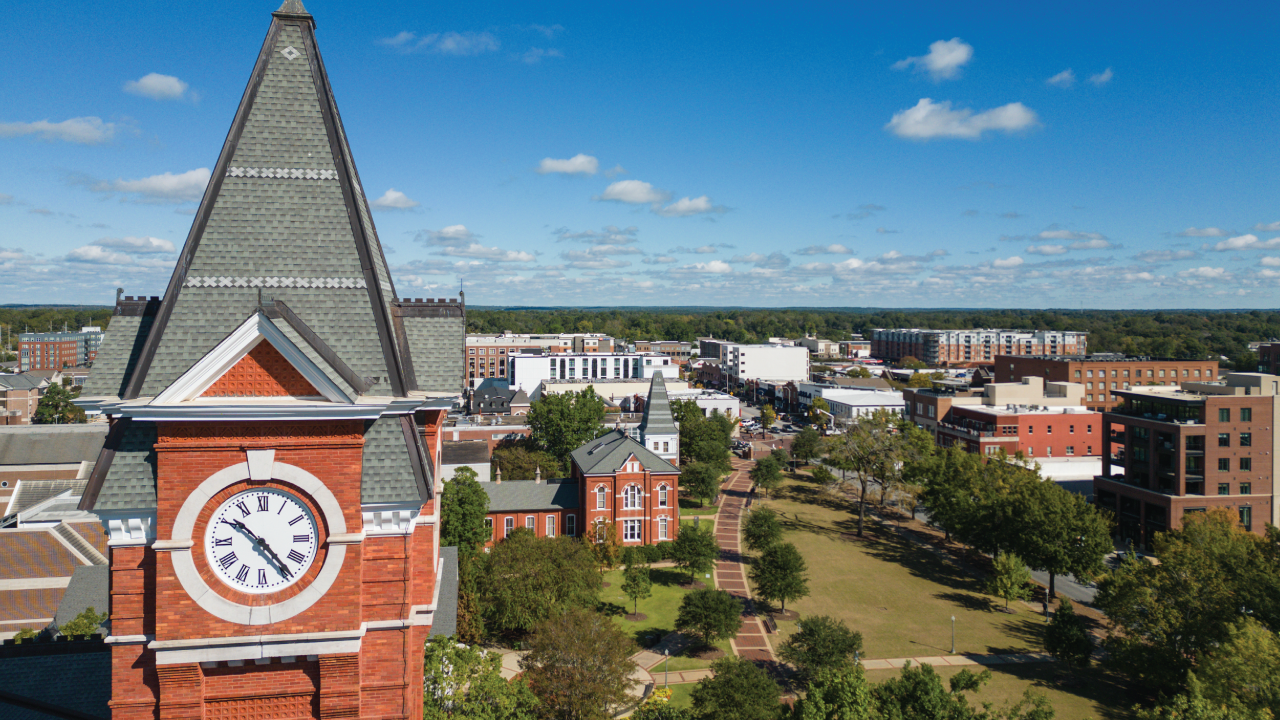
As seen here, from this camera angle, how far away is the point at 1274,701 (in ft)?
94.4

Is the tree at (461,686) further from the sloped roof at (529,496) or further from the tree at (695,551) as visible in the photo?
the sloped roof at (529,496)

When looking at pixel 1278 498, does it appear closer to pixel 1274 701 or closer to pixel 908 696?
pixel 1274 701

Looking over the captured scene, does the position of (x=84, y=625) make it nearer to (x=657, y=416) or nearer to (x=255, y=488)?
(x=255, y=488)

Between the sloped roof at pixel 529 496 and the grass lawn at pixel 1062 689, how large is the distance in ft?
110

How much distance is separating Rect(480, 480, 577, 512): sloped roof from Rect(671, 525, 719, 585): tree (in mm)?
13403

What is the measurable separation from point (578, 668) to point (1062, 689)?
2875 cm

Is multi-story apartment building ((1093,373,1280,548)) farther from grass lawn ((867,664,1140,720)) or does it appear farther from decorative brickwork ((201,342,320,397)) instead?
decorative brickwork ((201,342,320,397))

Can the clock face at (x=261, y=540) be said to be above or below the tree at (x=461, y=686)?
above

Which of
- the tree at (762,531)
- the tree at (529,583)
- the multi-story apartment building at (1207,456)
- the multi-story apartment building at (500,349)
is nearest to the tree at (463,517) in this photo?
the tree at (529,583)

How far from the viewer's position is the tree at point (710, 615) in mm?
43250

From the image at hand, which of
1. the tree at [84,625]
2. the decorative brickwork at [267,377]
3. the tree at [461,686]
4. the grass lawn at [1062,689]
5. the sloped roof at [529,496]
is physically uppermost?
the decorative brickwork at [267,377]

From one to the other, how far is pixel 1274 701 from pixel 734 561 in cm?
3953

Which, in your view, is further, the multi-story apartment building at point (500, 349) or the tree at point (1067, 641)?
the multi-story apartment building at point (500, 349)

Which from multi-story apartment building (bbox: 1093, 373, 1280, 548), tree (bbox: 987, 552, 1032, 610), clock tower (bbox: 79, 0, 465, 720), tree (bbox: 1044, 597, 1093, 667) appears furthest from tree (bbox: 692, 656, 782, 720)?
multi-story apartment building (bbox: 1093, 373, 1280, 548)
